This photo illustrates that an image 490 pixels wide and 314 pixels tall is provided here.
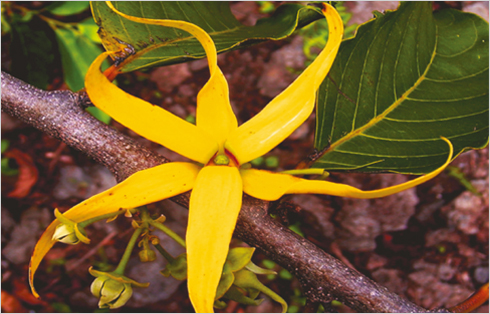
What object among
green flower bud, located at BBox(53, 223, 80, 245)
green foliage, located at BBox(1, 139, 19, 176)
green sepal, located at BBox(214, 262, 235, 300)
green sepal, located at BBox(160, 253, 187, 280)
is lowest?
green foliage, located at BBox(1, 139, 19, 176)

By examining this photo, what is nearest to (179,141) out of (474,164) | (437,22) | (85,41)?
(437,22)

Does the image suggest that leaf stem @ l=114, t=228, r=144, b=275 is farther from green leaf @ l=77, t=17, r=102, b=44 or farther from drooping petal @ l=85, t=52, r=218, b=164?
green leaf @ l=77, t=17, r=102, b=44

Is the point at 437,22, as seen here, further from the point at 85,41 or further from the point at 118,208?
the point at 85,41

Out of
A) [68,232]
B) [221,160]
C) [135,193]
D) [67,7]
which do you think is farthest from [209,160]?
[67,7]

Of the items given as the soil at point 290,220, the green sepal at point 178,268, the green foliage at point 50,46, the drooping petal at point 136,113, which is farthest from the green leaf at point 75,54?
the green sepal at point 178,268

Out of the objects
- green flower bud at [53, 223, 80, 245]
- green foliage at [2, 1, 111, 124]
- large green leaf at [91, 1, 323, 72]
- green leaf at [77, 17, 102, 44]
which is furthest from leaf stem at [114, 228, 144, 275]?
green leaf at [77, 17, 102, 44]

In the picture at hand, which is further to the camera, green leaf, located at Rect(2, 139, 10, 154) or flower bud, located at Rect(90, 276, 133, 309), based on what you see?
green leaf, located at Rect(2, 139, 10, 154)
